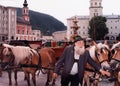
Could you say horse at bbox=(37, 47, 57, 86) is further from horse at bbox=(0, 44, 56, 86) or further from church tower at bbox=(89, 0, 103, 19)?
church tower at bbox=(89, 0, 103, 19)

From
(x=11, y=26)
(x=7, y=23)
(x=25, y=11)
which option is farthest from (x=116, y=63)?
(x=25, y=11)

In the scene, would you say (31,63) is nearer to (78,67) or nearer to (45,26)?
(78,67)

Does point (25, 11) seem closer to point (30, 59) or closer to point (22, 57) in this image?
point (30, 59)

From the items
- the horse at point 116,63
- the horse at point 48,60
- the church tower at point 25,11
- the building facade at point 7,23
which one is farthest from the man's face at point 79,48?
the church tower at point 25,11

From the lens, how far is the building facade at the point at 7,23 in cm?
9712

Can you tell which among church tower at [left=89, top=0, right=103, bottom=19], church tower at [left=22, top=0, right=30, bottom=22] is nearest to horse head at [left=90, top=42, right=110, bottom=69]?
church tower at [left=22, top=0, right=30, bottom=22]

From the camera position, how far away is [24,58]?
10.0 metres

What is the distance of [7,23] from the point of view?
9894 cm

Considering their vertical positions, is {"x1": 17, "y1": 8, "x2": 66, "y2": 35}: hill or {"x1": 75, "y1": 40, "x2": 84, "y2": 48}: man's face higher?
{"x1": 17, "y1": 8, "x2": 66, "y2": 35}: hill

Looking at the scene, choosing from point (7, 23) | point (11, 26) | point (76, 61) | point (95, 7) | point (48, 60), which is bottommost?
point (48, 60)

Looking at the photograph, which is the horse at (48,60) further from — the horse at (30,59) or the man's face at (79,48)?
the man's face at (79,48)

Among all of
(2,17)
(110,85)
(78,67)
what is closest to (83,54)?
(78,67)

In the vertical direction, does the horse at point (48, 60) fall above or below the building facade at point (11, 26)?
below

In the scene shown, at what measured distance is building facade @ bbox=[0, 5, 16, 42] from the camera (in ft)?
319
